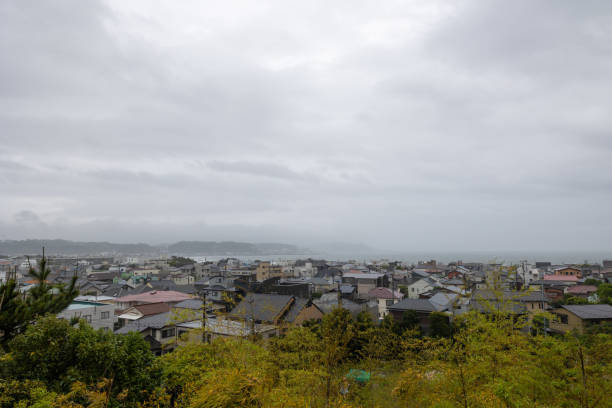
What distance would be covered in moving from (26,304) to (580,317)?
1116 inches

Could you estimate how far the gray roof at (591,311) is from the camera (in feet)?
67.5

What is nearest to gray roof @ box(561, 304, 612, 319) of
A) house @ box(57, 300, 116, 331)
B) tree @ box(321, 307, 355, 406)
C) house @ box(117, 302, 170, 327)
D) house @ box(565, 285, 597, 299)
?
house @ box(565, 285, 597, 299)

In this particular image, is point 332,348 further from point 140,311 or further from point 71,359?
point 140,311

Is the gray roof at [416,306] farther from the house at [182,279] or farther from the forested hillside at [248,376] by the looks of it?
the house at [182,279]

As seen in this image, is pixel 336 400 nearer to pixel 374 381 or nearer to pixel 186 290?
pixel 374 381

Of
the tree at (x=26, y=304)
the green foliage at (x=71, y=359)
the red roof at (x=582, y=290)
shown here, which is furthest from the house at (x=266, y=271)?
the green foliage at (x=71, y=359)

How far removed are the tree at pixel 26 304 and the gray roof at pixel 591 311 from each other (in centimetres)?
2792

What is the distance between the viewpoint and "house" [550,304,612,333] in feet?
67.2

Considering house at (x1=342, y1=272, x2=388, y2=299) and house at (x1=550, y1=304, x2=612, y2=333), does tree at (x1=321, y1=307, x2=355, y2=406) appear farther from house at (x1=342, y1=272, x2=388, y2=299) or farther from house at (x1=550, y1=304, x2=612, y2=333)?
house at (x1=342, y1=272, x2=388, y2=299)

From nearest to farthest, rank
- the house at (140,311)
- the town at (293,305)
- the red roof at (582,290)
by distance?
the town at (293,305) → the house at (140,311) → the red roof at (582,290)

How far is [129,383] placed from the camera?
752 centimetres

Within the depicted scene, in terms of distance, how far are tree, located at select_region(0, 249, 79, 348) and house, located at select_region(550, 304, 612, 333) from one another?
2546 cm

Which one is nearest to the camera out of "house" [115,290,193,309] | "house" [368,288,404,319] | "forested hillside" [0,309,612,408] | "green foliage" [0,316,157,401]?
"forested hillside" [0,309,612,408]

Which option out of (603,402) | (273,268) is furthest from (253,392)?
(273,268)
